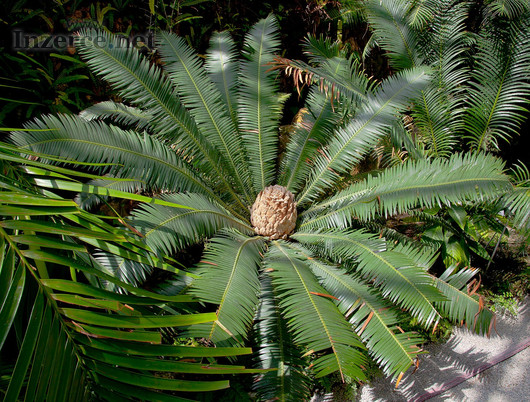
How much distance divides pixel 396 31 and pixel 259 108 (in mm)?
1357

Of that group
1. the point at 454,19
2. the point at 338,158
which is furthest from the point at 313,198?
the point at 454,19

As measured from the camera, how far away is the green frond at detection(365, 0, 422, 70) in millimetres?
2951

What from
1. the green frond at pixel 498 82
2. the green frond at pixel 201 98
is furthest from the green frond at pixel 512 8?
the green frond at pixel 201 98

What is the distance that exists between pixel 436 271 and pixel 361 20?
9.10 feet

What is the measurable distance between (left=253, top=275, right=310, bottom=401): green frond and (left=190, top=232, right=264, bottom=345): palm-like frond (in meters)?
0.14

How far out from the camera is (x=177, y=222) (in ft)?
6.21

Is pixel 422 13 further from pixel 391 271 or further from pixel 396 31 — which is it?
pixel 391 271

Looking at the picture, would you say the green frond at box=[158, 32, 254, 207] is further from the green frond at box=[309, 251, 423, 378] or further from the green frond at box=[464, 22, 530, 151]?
the green frond at box=[464, 22, 530, 151]

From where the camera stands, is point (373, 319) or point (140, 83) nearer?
point (373, 319)

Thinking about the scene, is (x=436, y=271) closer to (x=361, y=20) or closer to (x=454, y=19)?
(x=454, y=19)

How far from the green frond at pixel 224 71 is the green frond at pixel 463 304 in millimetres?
1767

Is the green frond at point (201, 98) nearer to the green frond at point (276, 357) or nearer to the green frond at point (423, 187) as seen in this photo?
the green frond at point (423, 187)

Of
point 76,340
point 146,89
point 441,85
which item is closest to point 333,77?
point 441,85

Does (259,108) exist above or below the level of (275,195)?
above
